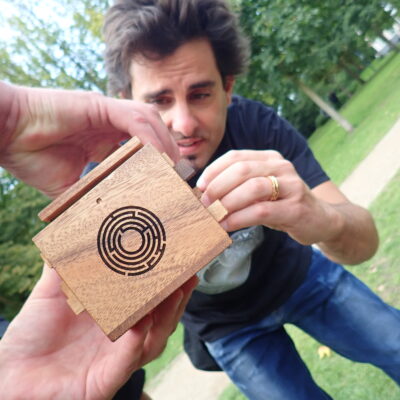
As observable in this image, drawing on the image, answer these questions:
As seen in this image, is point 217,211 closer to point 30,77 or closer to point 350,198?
point 350,198

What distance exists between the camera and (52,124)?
1804mm

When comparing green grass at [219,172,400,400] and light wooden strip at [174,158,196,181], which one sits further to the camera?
green grass at [219,172,400,400]

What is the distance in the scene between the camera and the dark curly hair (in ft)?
8.25

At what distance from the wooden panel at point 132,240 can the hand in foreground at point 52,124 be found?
0.47 metres

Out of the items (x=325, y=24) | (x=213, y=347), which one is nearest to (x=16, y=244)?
(x=213, y=347)

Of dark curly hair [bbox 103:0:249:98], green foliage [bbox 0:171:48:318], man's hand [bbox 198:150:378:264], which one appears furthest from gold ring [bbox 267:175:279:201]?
green foliage [bbox 0:171:48:318]

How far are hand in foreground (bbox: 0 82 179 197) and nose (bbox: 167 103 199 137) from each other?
532mm

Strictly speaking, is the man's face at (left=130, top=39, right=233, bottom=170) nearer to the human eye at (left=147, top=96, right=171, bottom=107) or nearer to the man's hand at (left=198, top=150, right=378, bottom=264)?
the human eye at (left=147, top=96, right=171, bottom=107)

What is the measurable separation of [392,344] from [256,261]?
97 cm

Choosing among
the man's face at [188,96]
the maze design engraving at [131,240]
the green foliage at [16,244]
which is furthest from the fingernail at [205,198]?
the green foliage at [16,244]

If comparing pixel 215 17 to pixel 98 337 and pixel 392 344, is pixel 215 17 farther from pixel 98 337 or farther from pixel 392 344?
pixel 392 344

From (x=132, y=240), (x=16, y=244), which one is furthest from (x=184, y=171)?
(x=16, y=244)

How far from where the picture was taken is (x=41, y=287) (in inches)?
65.4

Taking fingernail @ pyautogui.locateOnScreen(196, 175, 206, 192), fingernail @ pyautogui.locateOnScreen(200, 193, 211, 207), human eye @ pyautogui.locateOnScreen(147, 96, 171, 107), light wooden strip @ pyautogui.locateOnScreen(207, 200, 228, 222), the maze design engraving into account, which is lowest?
the maze design engraving
